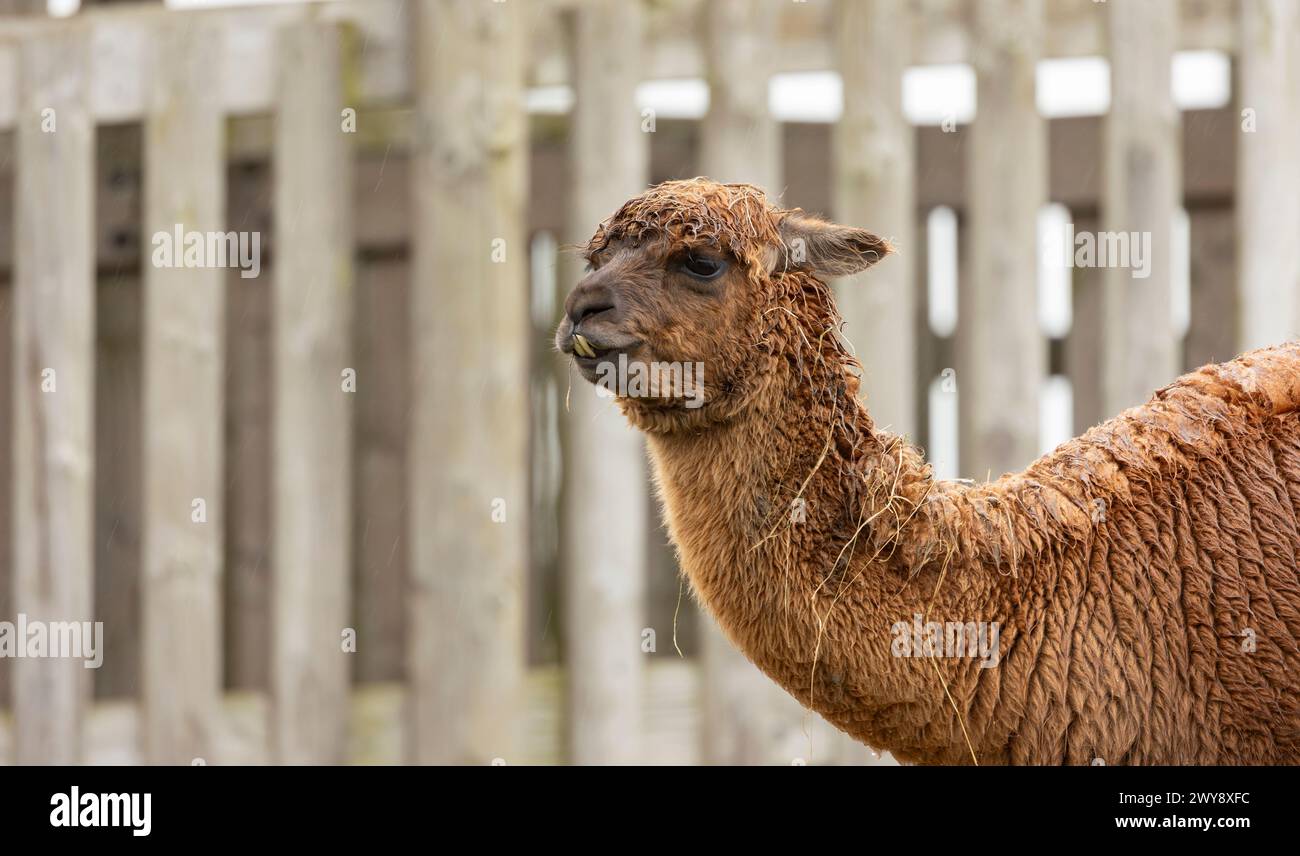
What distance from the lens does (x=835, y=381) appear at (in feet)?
8.27

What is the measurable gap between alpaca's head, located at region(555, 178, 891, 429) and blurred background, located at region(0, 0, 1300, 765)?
1857mm

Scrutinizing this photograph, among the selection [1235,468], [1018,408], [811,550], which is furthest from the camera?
[1018,408]

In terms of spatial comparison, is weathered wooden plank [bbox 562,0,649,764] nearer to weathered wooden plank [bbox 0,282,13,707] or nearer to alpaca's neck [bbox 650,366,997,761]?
alpaca's neck [bbox 650,366,997,761]

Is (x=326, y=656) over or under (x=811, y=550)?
under

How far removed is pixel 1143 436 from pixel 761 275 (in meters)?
0.88

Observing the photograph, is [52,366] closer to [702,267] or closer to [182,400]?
[182,400]

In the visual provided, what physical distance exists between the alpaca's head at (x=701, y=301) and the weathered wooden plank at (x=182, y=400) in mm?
2513

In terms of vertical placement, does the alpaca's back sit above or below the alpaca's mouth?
below

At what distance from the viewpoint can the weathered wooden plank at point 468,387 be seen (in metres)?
4.42

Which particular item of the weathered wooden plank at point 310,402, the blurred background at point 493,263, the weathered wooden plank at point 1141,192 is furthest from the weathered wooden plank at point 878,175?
the weathered wooden plank at point 310,402

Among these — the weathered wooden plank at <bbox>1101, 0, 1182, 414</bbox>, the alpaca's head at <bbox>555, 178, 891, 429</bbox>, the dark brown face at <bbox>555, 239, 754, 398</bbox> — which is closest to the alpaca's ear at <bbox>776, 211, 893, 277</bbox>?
the alpaca's head at <bbox>555, 178, 891, 429</bbox>

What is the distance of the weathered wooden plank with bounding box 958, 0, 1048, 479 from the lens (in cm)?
437

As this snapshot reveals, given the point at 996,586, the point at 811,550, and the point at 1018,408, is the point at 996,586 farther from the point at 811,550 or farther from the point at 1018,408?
the point at 1018,408

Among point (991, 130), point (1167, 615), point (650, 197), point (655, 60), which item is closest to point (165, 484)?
point (655, 60)
